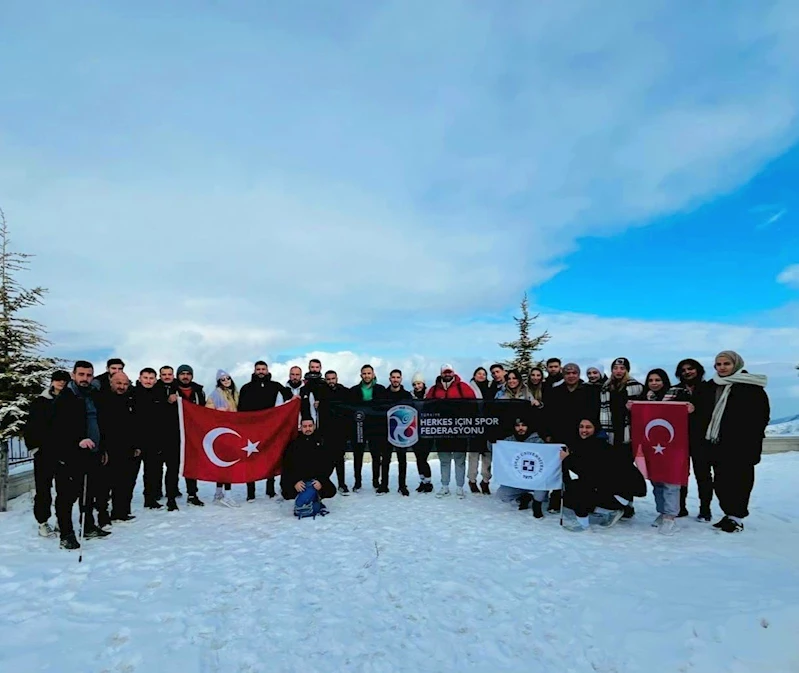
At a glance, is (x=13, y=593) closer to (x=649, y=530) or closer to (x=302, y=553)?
(x=302, y=553)

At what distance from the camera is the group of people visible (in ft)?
21.8

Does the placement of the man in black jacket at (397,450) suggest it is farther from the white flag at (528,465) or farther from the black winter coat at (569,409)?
the black winter coat at (569,409)

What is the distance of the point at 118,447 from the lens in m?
7.29

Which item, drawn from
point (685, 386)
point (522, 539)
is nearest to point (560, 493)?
point (522, 539)

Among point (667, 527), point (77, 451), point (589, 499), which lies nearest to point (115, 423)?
point (77, 451)

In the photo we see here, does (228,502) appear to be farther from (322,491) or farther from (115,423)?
(115,423)

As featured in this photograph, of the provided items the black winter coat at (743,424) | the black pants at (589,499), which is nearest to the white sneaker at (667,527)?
the black pants at (589,499)

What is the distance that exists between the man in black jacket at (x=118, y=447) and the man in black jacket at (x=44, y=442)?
0.59 metres

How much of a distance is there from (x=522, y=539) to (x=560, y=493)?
1851 millimetres

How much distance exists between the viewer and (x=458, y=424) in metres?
9.68

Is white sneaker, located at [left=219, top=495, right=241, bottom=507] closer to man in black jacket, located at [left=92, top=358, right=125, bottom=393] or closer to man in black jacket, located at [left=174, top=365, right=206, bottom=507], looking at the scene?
man in black jacket, located at [left=174, top=365, right=206, bottom=507]

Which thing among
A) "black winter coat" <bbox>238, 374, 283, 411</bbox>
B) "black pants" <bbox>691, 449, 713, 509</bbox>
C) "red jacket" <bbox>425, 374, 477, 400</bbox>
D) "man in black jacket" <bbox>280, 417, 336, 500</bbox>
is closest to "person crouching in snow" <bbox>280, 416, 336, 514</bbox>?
"man in black jacket" <bbox>280, 417, 336, 500</bbox>

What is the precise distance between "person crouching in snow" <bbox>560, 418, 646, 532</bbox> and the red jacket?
280 centimetres

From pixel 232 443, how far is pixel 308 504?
1.81 metres
